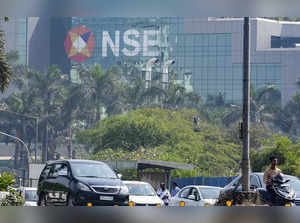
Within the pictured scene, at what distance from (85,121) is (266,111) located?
20.1 m

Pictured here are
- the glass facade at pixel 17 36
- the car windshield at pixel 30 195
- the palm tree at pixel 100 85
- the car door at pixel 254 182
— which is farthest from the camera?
the glass facade at pixel 17 36

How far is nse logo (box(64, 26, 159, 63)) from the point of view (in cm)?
10419

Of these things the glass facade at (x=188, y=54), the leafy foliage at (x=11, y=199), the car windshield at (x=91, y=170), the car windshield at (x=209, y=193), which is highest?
the glass facade at (x=188, y=54)

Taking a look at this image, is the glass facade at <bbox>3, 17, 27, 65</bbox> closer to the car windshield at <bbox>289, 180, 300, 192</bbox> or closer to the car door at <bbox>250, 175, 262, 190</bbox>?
the car door at <bbox>250, 175, 262, 190</bbox>

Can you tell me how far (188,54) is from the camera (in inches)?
4053

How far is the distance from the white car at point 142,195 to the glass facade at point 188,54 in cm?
7864

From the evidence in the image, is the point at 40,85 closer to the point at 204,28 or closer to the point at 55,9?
the point at 204,28

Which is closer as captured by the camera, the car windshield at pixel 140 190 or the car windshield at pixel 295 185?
the car windshield at pixel 295 185

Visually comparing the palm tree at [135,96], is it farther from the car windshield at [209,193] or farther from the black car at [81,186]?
the black car at [81,186]

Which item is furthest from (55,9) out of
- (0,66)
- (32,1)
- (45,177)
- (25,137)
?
(25,137)

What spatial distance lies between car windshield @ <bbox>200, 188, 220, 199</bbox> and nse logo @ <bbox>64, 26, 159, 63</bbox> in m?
84.9

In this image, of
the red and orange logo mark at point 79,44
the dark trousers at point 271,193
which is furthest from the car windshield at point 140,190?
the red and orange logo mark at point 79,44

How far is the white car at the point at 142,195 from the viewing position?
18.0 m

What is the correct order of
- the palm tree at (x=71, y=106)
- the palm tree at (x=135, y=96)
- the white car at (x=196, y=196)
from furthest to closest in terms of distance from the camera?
the palm tree at (x=135, y=96)
the palm tree at (x=71, y=106)
the white car at (x=196, y=196)
